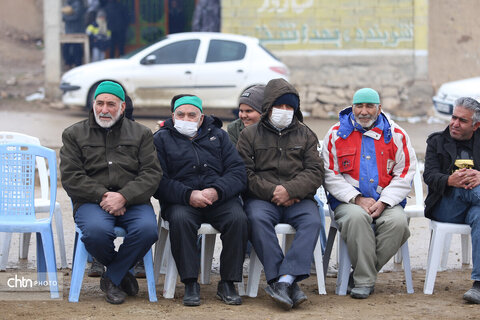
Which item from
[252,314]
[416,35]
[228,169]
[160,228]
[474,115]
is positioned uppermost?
[416,35]

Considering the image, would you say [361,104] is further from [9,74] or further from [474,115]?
[9,74]

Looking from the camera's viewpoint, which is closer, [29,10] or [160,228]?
[160,228]

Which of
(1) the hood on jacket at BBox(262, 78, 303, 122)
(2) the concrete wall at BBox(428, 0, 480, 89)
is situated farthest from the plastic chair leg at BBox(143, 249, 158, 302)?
(2) the concrete wall at BBox(428, 0, 480, 89)

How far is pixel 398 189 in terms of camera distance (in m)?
6.23

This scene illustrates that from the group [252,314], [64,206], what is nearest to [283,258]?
[252,314]

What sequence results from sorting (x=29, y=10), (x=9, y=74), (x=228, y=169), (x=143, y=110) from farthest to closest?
(x=29, y=10) < (x=9, y=74) < (x=143, y=110) < (x=228, y=169)

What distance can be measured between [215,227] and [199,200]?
217 millimetres

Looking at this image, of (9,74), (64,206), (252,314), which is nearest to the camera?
(252,314)

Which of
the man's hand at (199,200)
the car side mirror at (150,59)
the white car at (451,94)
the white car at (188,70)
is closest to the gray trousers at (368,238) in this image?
the man's hand at (199,200)

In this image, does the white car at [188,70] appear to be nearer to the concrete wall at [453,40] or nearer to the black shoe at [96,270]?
the concrete wall at [453,40]

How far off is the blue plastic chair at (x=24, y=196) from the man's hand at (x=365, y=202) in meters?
2.12

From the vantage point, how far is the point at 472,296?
5.82m

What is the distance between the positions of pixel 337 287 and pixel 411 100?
10.7 m

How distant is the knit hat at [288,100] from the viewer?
6203mm
